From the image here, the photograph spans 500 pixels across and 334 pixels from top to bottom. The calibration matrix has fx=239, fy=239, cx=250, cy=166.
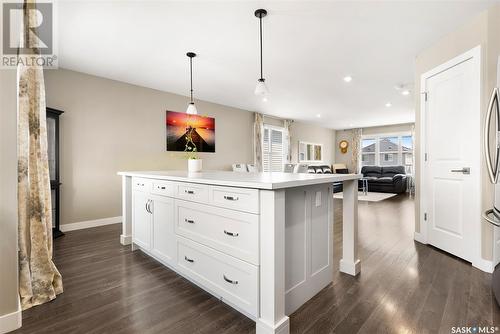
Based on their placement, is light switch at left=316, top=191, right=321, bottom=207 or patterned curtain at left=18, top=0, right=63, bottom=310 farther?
light switch at left=316, top=191, right=321, bottom=207

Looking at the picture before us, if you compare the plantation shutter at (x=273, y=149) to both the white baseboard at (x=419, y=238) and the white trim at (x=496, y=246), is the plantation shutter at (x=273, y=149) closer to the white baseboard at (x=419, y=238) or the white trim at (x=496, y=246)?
the white baseboard at (x=419, y=238)

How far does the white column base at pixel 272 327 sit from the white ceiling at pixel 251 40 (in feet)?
8.28

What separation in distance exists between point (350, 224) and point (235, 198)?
3.83 ft

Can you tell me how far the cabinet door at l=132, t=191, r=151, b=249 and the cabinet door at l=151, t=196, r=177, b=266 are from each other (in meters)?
0.15

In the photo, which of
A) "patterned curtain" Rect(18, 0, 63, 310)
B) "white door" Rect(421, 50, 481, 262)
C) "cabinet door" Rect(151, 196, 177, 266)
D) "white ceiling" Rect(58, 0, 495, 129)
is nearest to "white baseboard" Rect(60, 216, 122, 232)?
"patterned curtain" Rect(18, 0, 63, 310)

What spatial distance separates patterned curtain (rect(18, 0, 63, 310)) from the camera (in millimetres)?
1665

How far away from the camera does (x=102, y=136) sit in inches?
157

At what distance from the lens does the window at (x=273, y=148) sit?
7.27 m

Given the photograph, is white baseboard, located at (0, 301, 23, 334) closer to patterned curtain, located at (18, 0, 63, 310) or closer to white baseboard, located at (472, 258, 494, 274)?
patterned curtain, located at (18, 0, 63, 310)

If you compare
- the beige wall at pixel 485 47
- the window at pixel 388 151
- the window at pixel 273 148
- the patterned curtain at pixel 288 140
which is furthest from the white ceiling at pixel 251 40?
the window at pixel 388 151

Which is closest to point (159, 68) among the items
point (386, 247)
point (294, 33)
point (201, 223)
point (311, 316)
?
point (294, 33)

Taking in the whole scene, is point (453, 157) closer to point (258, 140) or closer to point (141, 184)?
point (141, 184)

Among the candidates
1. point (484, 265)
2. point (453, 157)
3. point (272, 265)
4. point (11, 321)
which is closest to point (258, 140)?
point (453, 157)

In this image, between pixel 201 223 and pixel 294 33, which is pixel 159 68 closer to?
pixel 294 33
